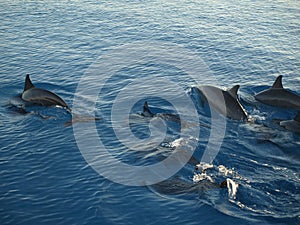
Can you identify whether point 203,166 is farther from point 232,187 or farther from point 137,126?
point 137,126

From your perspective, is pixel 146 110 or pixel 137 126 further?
pixel 146 110

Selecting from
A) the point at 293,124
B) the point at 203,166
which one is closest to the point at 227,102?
the point at 293,124

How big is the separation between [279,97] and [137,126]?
5837mm

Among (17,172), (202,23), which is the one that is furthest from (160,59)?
(17,172)

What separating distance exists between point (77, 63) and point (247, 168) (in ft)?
39.4

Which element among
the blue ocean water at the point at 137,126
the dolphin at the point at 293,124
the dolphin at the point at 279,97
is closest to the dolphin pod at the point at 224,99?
the dolphin at the point at 279,97

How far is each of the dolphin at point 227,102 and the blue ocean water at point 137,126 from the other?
0.46 m

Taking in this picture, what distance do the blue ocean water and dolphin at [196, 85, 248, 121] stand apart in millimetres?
462

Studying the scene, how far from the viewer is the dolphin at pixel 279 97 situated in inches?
606

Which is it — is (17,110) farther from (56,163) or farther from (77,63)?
(77,63)

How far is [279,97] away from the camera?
51.2 ft

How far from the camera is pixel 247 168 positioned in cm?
1148

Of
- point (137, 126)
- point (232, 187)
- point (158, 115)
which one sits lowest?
point (232, 187)

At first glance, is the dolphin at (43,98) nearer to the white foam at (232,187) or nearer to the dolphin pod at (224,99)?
the dolphin pod at (224,99)
